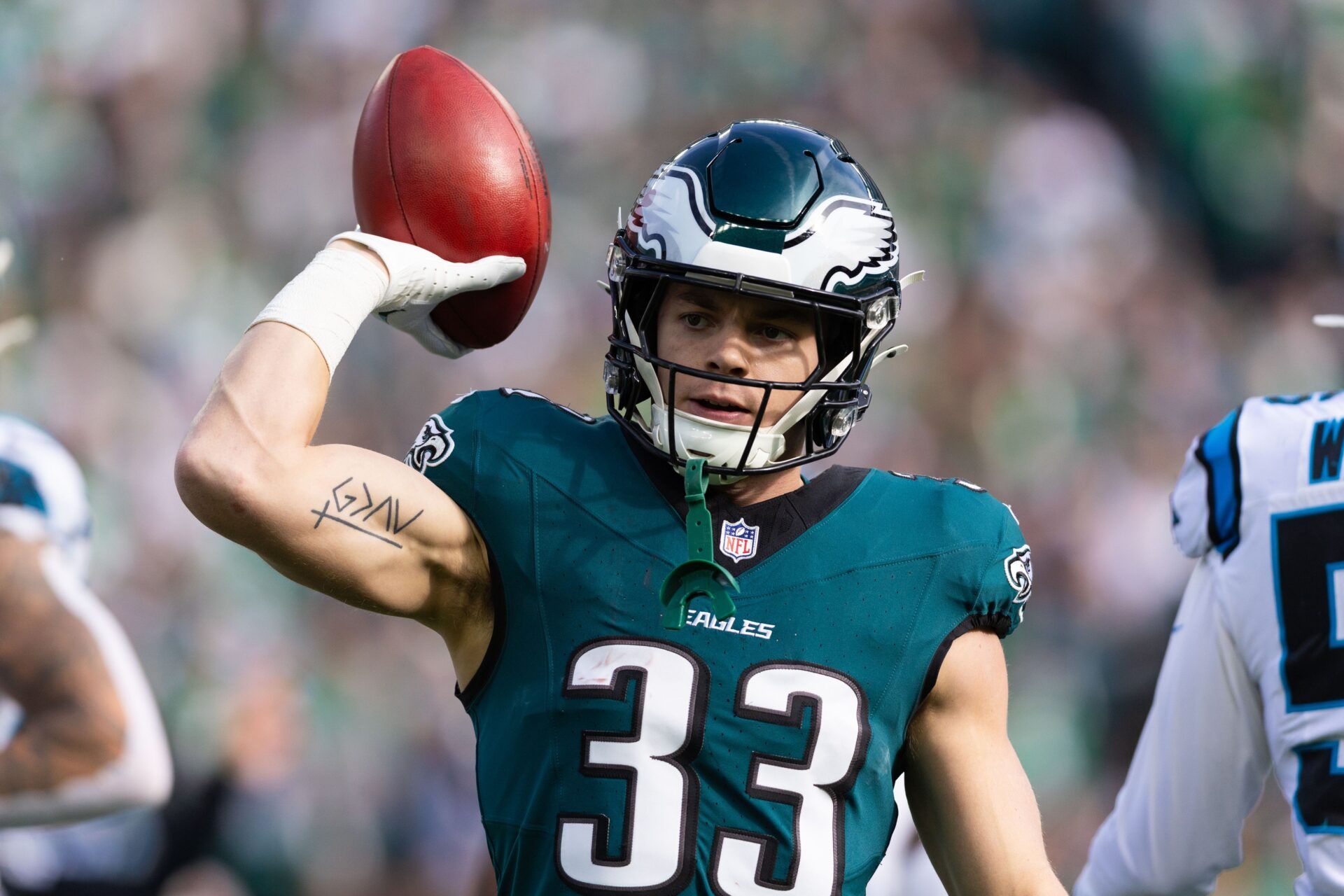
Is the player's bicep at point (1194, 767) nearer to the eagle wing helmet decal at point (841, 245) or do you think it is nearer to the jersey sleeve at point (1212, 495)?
the jersey sleeve at point (1212, 495)

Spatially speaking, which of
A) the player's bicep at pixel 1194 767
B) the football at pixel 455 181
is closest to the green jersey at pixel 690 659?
the football at pixel 455 181

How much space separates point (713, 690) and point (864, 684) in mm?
182

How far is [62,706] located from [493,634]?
1.74m

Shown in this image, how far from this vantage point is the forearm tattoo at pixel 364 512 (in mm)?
1639

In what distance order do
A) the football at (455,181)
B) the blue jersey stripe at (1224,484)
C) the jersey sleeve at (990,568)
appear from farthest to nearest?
the blue jersey stripe at (1224,484) < the football at (455,181) < the jersey sleeve at (990,568)

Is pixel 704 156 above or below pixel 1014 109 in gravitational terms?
below

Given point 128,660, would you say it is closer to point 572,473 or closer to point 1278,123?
point 572,473

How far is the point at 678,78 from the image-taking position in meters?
4.73

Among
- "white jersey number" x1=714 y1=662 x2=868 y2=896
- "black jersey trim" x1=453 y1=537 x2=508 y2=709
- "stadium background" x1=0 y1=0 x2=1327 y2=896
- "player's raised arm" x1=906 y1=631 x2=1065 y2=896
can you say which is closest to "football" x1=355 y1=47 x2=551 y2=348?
"black jersey trim" x1=453 y1=537 x2=508 y2=709

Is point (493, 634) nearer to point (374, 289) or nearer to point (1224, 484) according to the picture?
point (374, 289)

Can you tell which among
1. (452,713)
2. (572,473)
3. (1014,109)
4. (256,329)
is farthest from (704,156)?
(1014,109)

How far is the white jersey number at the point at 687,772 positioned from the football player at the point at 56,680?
72.4 inches

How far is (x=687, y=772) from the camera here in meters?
1.66

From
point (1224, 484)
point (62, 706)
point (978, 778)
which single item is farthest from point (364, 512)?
point (62, 706)
